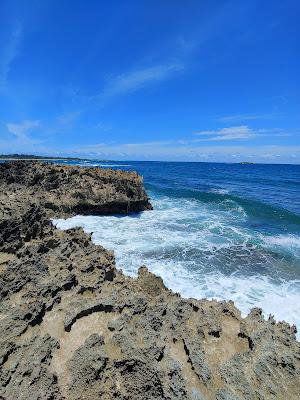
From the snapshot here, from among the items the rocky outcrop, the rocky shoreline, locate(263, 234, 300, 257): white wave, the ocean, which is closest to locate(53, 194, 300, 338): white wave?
the ocean

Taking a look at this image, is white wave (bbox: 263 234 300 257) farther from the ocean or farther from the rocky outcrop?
the rocky outcrop

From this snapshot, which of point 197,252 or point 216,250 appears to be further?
point 216,250

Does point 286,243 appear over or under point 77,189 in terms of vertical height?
under

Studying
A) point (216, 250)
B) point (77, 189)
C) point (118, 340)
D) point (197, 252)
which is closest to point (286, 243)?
point (216, 250)

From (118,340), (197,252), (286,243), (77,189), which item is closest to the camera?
(118,340)

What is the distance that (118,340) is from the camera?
5.91 m

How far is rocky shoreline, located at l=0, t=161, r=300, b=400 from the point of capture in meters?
5.13

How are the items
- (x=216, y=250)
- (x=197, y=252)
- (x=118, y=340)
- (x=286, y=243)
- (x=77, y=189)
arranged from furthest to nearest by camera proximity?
1. (x=77, y=189)
2. (x=286, y=243)
3. (x=216, y=250)
4. (x=197, y=252)
5. (x=118, y=340)

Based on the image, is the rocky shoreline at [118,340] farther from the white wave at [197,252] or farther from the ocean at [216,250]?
the ocean at [216,250]

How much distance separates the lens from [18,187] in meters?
25.6

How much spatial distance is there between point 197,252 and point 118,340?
10.5 m

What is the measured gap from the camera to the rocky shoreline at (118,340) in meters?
5.13

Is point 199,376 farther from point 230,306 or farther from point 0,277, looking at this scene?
point 0,277

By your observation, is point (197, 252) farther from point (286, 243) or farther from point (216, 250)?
point (286, 243)
